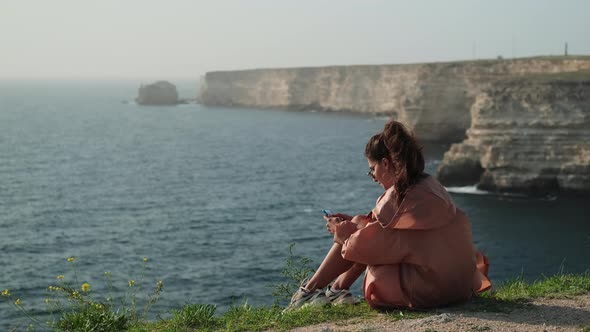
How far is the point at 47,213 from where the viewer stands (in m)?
35.7

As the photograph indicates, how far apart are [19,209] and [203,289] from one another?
59.0 feet

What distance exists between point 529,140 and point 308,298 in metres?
30.6

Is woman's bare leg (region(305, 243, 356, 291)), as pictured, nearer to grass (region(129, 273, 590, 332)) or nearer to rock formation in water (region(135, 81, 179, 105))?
grass (region(129, 273, 590, 332))

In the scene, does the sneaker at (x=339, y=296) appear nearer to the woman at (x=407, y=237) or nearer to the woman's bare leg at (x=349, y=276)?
the woman's bare leg at (x=349, y=276)

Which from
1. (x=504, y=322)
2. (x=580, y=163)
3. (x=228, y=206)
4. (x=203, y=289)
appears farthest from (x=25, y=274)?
(x=580, y=163)

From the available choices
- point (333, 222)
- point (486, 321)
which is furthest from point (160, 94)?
point (486, 321)

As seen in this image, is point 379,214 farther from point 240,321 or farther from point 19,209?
point 19,209

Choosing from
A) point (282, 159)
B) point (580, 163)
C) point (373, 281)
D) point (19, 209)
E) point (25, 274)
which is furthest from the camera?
point (282, 159)

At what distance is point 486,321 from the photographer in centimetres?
628

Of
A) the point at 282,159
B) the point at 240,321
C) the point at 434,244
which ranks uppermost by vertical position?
the point at 434,244

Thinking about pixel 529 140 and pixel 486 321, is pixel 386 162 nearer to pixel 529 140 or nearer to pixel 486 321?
pixel 486 321

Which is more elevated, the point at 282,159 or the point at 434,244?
the point at 434,244

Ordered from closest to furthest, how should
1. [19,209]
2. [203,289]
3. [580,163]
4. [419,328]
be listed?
[419,328]
[203,289]
[580,163]
[19,209]

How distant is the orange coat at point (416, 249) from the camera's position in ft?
20.8
